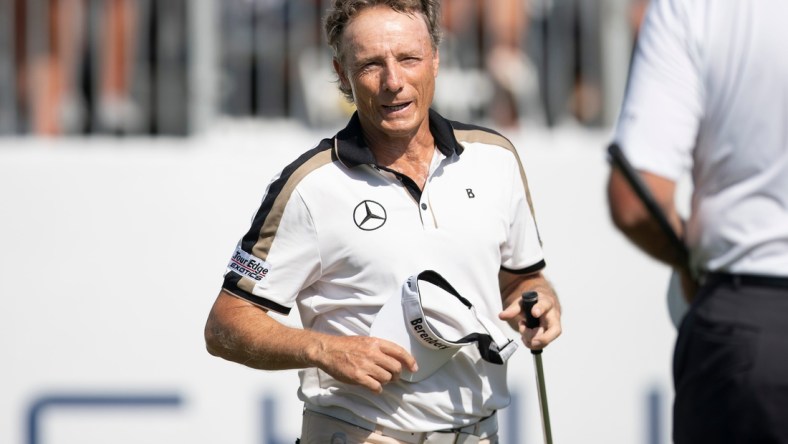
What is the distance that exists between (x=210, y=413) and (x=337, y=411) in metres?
2.24

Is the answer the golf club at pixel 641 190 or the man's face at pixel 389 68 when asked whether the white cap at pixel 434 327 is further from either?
the golf club at pixel 641 190

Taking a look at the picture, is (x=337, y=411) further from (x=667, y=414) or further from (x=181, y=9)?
(x=181, y=9)

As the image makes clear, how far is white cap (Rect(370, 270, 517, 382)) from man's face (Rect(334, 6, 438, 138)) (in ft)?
1.37

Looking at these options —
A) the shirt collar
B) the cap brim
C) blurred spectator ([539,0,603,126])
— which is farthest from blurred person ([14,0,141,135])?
the cap brim

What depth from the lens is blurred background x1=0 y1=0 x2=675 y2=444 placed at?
5.22m

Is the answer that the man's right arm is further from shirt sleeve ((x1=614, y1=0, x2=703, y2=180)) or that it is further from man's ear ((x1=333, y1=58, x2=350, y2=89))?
shirt sleeve ((x1=614, y1=0, x2=703, y2=180))

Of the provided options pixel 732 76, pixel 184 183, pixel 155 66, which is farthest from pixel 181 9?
Result: pixel 732 76

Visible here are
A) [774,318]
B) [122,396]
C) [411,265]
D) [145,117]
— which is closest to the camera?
[774,318]

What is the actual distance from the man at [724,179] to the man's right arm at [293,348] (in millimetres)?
709

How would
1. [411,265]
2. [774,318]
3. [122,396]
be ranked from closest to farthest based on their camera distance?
[774,318]
[411,265]
[122,396]

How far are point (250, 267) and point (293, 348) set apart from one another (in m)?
0.26

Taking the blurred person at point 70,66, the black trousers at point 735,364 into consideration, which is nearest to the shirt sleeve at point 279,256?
the black trousers at point 735,364

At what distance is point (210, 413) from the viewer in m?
5.24

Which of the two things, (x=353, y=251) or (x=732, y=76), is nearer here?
(x=732, y=76)
